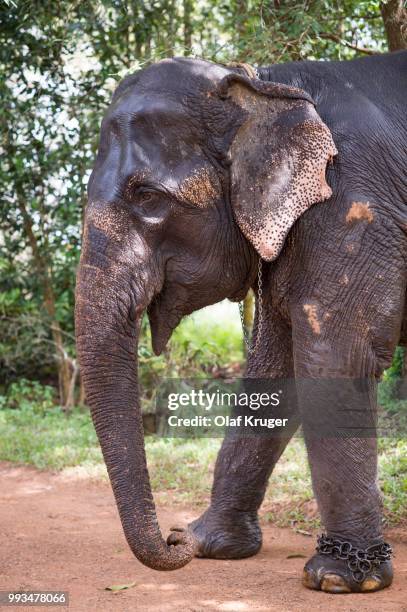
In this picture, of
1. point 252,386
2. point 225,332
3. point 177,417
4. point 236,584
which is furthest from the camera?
point 225,332

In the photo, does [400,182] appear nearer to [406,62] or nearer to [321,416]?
[406,62]

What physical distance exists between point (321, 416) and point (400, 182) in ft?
3.73

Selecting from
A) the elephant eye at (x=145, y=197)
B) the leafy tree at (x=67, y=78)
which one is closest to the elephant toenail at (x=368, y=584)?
the elephant eye at (x=145, y=197)

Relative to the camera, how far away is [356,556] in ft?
14.7

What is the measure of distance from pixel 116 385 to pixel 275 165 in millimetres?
1244

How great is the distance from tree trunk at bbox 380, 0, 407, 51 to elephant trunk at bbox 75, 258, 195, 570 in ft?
11.9

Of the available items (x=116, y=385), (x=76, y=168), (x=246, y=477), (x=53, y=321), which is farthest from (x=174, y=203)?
(x=53, y=321)

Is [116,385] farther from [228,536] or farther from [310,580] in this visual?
[228,536]

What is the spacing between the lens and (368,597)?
444 cm

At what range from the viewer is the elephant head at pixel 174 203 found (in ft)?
13.6

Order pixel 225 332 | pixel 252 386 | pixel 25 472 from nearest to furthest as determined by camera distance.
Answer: pixel 252 386
pixel 25 472
pixel 225 332

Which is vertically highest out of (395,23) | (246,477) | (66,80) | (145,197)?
(66,80)

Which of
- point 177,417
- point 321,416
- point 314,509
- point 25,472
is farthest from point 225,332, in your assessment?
point 321,416

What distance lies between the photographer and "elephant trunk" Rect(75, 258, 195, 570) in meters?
4.03
